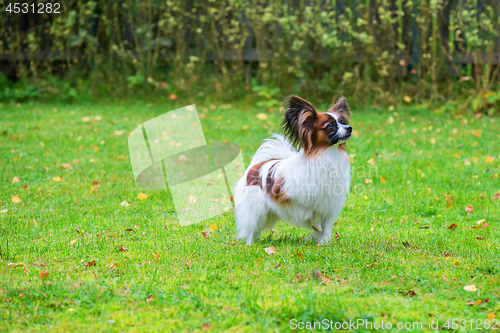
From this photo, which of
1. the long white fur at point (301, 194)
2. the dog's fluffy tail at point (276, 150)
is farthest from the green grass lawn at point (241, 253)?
the dog's fluffy tail at point (276, 150)

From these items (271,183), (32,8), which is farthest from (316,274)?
(32,8)

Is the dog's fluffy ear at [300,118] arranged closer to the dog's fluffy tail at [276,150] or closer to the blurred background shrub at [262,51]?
the dog's fluffy tail at [276,150]

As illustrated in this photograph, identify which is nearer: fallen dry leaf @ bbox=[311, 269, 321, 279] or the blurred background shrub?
fallen dry leaf @ bbox=[311, 269, 321, 279]

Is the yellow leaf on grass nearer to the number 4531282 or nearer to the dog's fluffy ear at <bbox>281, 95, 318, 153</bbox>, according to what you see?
the dog's fluffy ear at <bbox>281, 95, 318, 153</bbox>

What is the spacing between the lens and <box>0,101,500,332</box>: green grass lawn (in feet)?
9.66

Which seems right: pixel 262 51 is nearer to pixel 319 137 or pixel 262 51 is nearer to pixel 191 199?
pixel 191 199

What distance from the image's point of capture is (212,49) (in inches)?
488

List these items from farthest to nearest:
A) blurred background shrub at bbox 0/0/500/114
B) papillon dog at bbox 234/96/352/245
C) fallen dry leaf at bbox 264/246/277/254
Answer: blurred background shrub at bbox 0/0/500/114
fallen dry leaf at bbox 264/246/277/254
papillon dog at bbox 234/96/352/245

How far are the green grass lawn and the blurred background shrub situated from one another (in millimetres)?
3272

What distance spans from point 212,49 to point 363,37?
351 cm

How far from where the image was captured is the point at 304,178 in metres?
3.97

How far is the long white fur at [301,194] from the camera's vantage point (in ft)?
13.0

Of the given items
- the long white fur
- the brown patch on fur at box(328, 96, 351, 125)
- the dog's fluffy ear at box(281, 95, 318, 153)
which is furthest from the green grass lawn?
the brown patch on fur at box(328, 96, 351, 125)

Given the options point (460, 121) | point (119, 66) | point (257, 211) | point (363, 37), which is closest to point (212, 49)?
point (119, 66)
